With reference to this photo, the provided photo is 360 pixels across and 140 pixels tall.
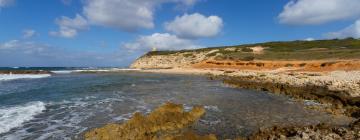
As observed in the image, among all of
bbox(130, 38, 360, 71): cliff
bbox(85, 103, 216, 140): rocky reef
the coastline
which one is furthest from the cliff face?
bbox(85, 103, 216, 140): rocky reef

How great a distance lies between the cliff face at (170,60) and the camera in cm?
10606

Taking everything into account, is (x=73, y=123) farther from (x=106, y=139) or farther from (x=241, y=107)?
(x=241, y=107)

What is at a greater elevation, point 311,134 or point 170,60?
point 170,60

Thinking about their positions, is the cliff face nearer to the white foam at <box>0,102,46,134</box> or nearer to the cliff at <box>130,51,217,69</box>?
the cliff at <box>130,51,217,69</box>

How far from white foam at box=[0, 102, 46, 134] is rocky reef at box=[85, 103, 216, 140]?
4.51 m

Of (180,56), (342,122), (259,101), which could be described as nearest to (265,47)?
(180,56)

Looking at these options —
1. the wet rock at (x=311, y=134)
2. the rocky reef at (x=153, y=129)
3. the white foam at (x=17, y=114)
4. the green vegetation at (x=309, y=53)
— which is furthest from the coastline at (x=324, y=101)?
the green vegetation at (x=309, y=53)

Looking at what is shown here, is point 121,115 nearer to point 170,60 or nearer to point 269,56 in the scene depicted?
point 269,56

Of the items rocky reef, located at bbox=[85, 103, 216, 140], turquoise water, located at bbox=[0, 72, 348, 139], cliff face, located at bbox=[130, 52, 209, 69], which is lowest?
turquoise water, located at bbox=[0, 72, 348, 139]

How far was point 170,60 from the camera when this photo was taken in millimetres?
115438

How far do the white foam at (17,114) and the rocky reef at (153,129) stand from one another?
4505mm

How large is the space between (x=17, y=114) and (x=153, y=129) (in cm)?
925

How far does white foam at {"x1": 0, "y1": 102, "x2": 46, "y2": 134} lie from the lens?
582 inches

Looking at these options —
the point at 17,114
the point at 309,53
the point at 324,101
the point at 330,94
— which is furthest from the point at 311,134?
the point at 309,53
